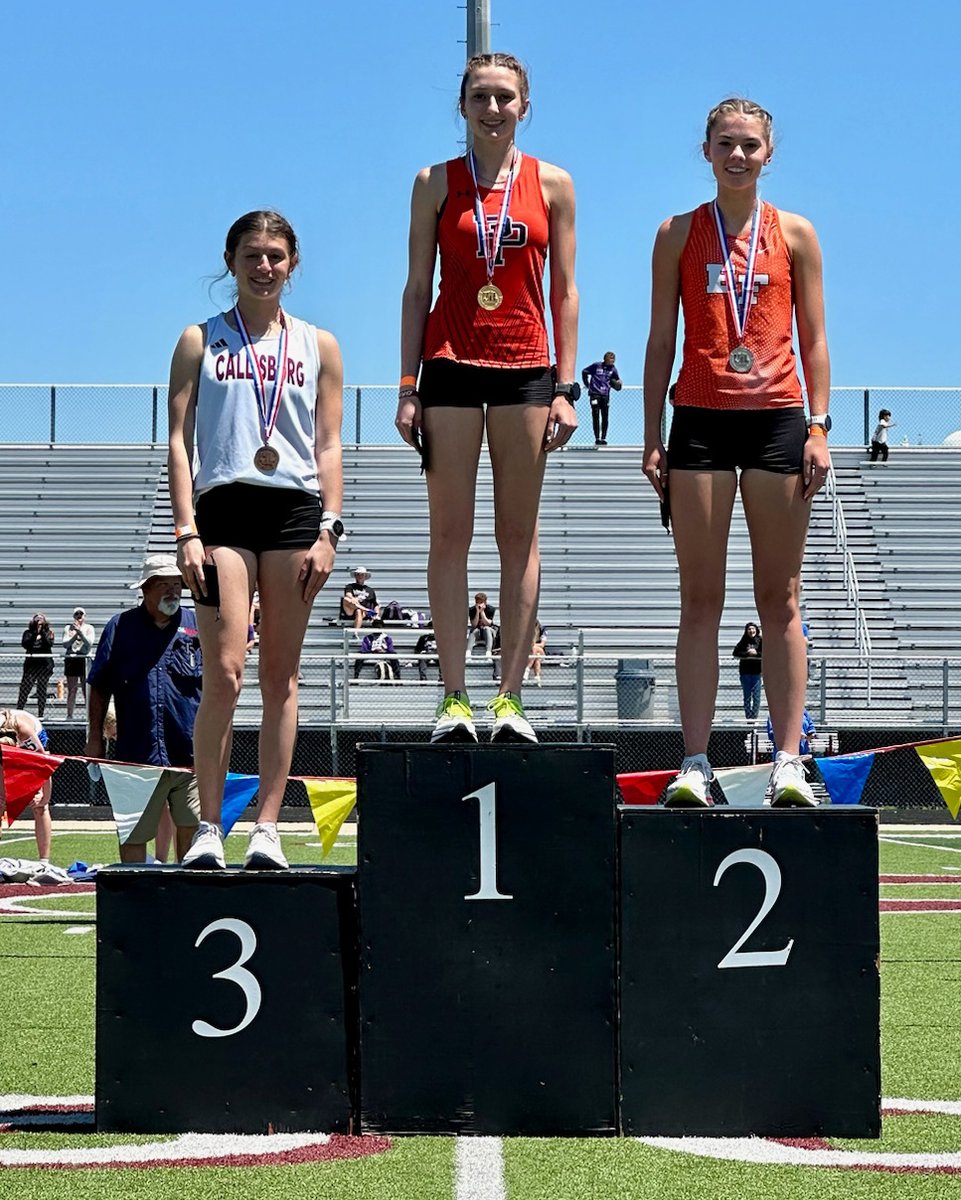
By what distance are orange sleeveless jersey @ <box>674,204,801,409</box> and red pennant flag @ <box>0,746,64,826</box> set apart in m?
5.70

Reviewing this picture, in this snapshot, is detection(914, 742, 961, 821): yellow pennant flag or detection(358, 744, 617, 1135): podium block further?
Answer: detection(914, 742, 961, 821): yellow pennant flag

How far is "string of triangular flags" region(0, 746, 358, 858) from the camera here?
8703 mm

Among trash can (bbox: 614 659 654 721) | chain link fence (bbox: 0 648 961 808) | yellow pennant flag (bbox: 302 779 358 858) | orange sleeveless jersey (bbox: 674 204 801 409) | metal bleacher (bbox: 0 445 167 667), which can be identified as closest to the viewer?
orange sleeveless jersey (bbox: 674 204 801 409)

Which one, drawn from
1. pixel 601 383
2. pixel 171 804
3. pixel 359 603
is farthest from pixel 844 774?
pixel 601 383

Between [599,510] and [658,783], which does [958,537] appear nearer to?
[599,510]

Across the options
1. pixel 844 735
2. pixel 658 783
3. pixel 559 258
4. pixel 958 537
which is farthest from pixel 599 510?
pixel 559 258

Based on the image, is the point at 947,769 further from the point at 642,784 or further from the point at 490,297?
the point at 490,297

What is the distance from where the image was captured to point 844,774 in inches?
391

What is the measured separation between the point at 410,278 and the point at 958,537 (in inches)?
896

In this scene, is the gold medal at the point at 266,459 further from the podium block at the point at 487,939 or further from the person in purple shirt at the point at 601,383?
the person in purple shirt at the point at 601,383

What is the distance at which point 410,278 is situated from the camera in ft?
17.7

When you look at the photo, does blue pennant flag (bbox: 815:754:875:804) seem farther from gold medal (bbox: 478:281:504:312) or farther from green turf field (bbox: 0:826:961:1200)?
gold medal (bbox: 478:281:504:312)

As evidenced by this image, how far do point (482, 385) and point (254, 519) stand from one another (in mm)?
773

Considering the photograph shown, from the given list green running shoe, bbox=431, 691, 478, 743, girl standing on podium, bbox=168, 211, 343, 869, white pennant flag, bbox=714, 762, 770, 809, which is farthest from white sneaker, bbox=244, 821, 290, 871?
white pennant flag, bbox=714, 762, 770, 809
